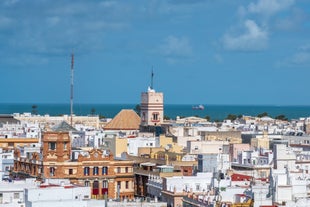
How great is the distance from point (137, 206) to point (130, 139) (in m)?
30.8

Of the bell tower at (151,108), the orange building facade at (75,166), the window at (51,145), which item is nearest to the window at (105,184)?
the orange building facade at (75,166)

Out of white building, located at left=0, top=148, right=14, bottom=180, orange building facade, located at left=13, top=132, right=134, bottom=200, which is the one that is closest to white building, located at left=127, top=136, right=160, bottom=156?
white building, located at left=0, top=148, right=14, bottom=180

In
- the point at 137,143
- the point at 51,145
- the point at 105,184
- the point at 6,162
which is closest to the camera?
the point at 51,145

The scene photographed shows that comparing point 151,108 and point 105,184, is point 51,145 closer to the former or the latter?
point 105,184

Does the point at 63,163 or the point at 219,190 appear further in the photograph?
the point at 63,163

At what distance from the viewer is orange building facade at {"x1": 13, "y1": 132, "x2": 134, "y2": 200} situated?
6512 cm

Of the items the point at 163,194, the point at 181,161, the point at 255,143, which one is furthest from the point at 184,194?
the point at 255,143

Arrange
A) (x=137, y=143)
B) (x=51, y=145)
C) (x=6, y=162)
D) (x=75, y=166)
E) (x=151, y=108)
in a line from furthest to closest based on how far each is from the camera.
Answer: (x=151, y=108), (x=137, y=143), (x=6, y=162), (x=51, y=145), (x=75, y=166)

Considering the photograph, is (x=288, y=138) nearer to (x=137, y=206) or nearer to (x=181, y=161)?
(x=181, y=161)

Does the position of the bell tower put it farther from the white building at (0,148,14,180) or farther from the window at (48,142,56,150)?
the window at (48,142,56,150)

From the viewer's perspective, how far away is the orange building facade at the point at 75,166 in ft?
214

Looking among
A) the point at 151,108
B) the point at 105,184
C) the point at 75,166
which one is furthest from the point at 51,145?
the point at 151,108

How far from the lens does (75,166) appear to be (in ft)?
214

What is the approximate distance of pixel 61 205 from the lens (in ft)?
155
